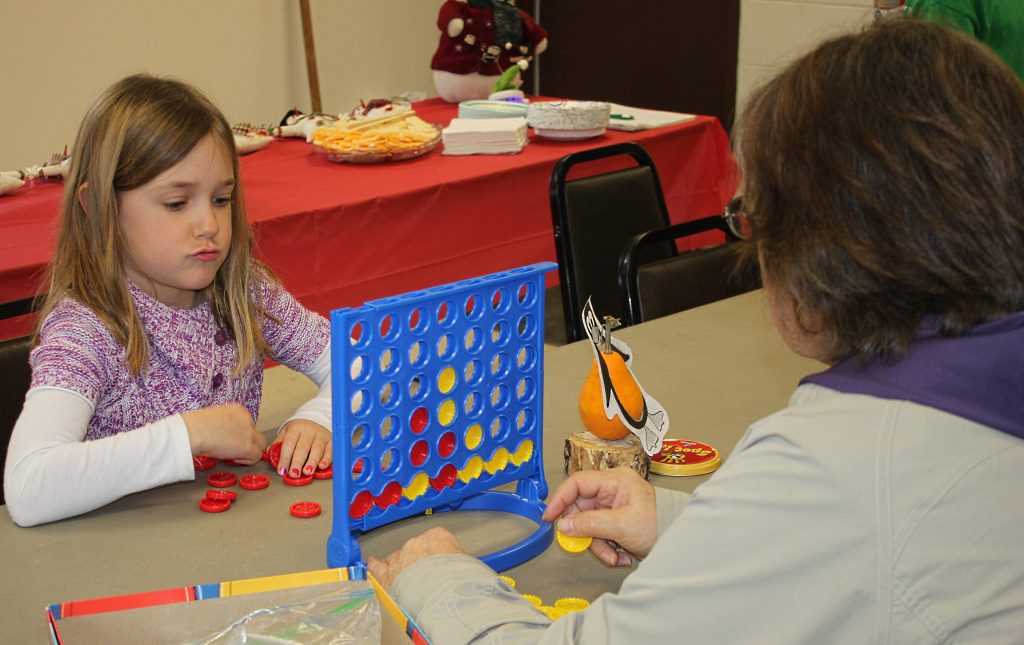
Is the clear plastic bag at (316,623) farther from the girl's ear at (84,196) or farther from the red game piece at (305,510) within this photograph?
the girl's ear at (84,196)

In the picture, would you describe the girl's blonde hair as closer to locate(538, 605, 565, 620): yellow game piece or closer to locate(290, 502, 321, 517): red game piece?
locate(290, 502, 321, 517): red game piece

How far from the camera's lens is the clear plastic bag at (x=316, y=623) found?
0.86m

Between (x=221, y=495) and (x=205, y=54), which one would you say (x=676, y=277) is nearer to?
(x=221, y=495)

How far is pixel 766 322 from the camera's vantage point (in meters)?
1.88

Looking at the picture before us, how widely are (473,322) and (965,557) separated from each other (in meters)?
0.56

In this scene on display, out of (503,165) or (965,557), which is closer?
(965,557)

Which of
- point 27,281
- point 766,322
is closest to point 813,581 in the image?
point 766,322

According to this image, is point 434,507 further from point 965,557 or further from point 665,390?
point 965,557

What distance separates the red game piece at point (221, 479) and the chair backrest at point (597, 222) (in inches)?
40.9

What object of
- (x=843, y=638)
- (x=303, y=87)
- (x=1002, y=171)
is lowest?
(x=303, y=87)

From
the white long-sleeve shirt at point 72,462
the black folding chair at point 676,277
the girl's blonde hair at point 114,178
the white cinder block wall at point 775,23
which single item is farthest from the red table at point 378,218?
the white cinder block wall at point 775,23

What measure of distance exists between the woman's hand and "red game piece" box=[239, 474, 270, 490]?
280 millimetres

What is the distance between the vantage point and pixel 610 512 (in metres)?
1.07

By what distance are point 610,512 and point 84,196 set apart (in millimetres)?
895
